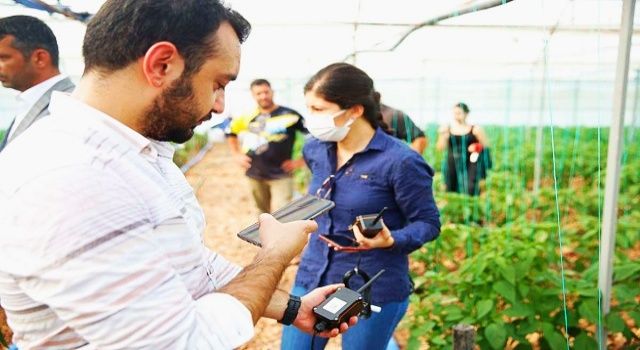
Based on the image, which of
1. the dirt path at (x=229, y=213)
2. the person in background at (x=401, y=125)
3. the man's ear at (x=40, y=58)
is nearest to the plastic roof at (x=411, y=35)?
the person in background at (x=401, y=125)

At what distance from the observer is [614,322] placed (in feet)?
6.88

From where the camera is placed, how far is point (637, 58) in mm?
7500

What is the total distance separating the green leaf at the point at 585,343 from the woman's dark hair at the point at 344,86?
4.22 ft

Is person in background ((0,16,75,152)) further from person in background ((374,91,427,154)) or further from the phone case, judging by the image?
person in background ((374,91,427,154))

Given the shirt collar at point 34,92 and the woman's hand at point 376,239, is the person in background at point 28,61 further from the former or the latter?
the woman's hand at point 376,239

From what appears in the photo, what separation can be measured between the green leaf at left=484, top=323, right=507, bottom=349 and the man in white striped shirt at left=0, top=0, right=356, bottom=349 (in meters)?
1.43

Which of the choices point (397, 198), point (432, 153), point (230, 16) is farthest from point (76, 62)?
point (230, 16)

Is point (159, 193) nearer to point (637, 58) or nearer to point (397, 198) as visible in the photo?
point (397, 198)

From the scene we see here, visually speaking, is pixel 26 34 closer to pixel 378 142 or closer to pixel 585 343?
pixel 378 142

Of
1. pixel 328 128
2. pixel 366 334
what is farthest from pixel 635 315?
pixel 328 128

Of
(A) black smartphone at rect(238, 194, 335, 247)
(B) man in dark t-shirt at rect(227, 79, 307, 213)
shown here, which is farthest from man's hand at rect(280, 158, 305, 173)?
(A) black smartphone at rect(238, 194, 335, 247)

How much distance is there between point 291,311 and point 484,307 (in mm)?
1183

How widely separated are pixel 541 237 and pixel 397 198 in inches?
45.8

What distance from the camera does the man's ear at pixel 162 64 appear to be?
2.68 feet
